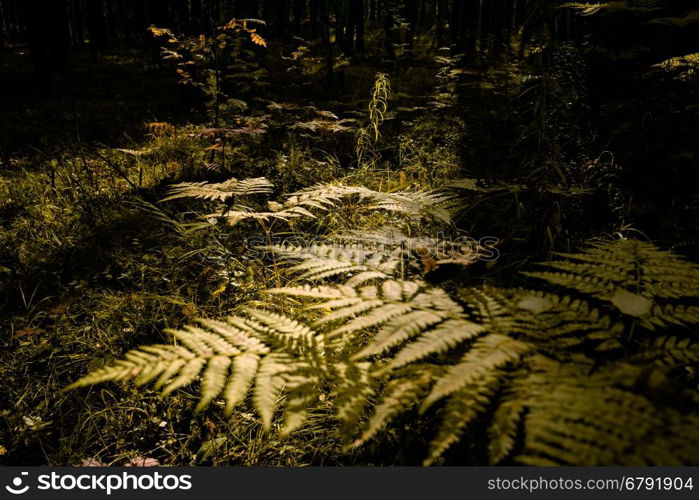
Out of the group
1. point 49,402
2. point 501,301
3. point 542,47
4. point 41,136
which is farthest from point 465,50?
point 49,402

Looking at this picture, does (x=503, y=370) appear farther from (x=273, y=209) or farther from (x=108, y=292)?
(x=108, y=292)

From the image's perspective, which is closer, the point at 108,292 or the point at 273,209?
the point at 273,209

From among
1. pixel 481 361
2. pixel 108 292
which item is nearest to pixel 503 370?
pixel 481 361

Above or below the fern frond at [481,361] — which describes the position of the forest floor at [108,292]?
below

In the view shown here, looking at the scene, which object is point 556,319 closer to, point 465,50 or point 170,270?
point 170,270

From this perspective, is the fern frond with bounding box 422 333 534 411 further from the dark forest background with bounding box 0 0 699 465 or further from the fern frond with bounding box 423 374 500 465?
the dark forest background with bounding box 0 0 699 465

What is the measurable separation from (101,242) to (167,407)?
2.00 metres

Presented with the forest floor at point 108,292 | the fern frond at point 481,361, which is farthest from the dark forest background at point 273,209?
the fern frond at point 481,361

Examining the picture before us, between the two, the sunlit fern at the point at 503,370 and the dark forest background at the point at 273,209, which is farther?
the dark forest background at the point at 273,209

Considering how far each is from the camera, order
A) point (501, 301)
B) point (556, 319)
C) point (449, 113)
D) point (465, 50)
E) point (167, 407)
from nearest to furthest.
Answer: point (556, 319)
point (501, 301)
point (167, 407)
point (449, 113)
point (465, 50)

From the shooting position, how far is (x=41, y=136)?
606 cm

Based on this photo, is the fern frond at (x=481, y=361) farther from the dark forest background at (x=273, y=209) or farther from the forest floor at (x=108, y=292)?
the forest floor at (x=108, y=292)

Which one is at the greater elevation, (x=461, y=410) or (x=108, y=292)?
(x=461, y=410)

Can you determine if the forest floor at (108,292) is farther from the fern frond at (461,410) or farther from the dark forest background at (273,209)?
the fern frond at (461,410)
